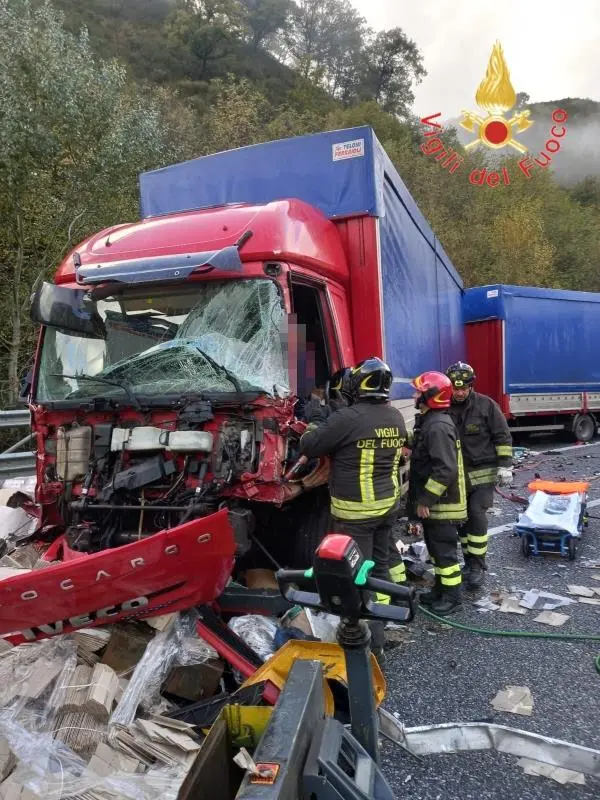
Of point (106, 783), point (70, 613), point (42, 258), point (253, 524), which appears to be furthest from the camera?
point (42, 258)

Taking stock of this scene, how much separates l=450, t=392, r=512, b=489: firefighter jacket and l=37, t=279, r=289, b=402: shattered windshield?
194 centimetres

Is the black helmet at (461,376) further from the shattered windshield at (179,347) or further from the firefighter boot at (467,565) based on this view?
the shattered windshield at (179,347)

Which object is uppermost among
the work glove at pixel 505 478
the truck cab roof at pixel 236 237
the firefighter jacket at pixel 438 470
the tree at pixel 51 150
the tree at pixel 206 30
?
the tree at pixel 206 30

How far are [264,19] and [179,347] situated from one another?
68.2m

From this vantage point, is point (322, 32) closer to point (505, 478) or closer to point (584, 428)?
point (584, 428)

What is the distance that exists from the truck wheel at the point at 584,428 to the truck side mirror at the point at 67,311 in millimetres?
11322

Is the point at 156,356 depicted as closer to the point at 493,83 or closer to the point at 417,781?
the point at 417,781

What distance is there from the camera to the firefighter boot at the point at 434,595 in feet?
13.8

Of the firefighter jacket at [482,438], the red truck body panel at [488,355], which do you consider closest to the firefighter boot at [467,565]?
the firefighter jacket at [482,438]

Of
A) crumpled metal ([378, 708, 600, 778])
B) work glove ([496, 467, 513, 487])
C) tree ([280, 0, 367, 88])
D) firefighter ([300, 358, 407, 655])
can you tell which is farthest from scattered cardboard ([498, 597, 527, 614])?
tree ([280, 0, 367, 88])

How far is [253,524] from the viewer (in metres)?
3.40

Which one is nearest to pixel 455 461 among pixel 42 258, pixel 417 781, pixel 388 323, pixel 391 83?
pixel 388 323

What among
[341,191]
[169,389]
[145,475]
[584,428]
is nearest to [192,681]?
[145,475]

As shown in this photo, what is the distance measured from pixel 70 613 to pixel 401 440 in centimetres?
201
